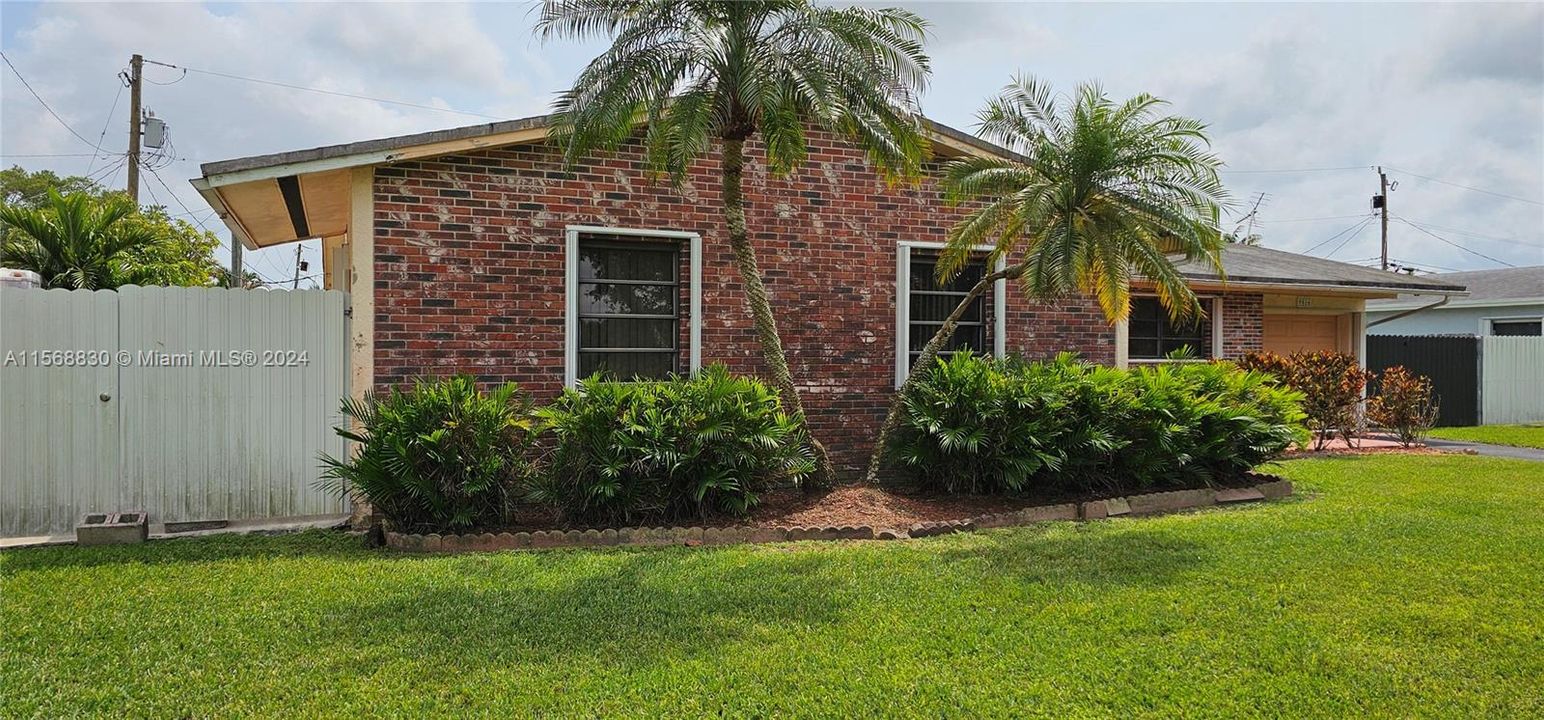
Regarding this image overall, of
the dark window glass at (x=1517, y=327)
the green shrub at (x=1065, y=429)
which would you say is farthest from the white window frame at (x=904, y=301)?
the dark window glass at (x=1517, y=327)

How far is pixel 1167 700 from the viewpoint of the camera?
3793mm

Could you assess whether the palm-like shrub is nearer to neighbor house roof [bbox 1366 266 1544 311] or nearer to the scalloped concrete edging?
the scalloped concrete edging

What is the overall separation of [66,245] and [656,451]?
7552 mm

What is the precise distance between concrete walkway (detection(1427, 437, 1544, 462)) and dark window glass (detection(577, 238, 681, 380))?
458 inches

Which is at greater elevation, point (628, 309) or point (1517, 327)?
point (1517, 327)

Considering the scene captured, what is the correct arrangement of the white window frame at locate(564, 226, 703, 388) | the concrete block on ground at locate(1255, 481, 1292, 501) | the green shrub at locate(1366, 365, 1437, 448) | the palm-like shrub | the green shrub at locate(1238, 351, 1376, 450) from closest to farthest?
the palm-like shrub → the white window frame at locate(564, 226, 703, 388) → the concrete block on ground at locate(1255, 481, 1292, 501) → the green shrub at locate(1238, 351, 1376, 450) → the green shrub at locate(1366, 365, 1437, 448)

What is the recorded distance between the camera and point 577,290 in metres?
8.10

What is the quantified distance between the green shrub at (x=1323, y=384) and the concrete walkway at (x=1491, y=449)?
79.7 inches

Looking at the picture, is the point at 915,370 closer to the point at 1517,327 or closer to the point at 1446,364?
the point at 1446,364

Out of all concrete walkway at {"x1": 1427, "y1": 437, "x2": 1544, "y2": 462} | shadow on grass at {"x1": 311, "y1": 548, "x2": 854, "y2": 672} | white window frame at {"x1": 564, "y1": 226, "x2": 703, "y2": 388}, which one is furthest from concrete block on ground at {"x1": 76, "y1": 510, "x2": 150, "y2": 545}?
concrete walkway at {"x1": 1427, "y1": 437, "x2": 1544, "y2": 462}

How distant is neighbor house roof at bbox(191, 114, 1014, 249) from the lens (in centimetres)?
717

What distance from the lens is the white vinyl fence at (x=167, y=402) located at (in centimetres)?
673

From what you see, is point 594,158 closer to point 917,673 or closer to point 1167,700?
point 917,673

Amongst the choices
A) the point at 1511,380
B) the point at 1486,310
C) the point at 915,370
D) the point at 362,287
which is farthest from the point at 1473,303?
the point at 362,287
